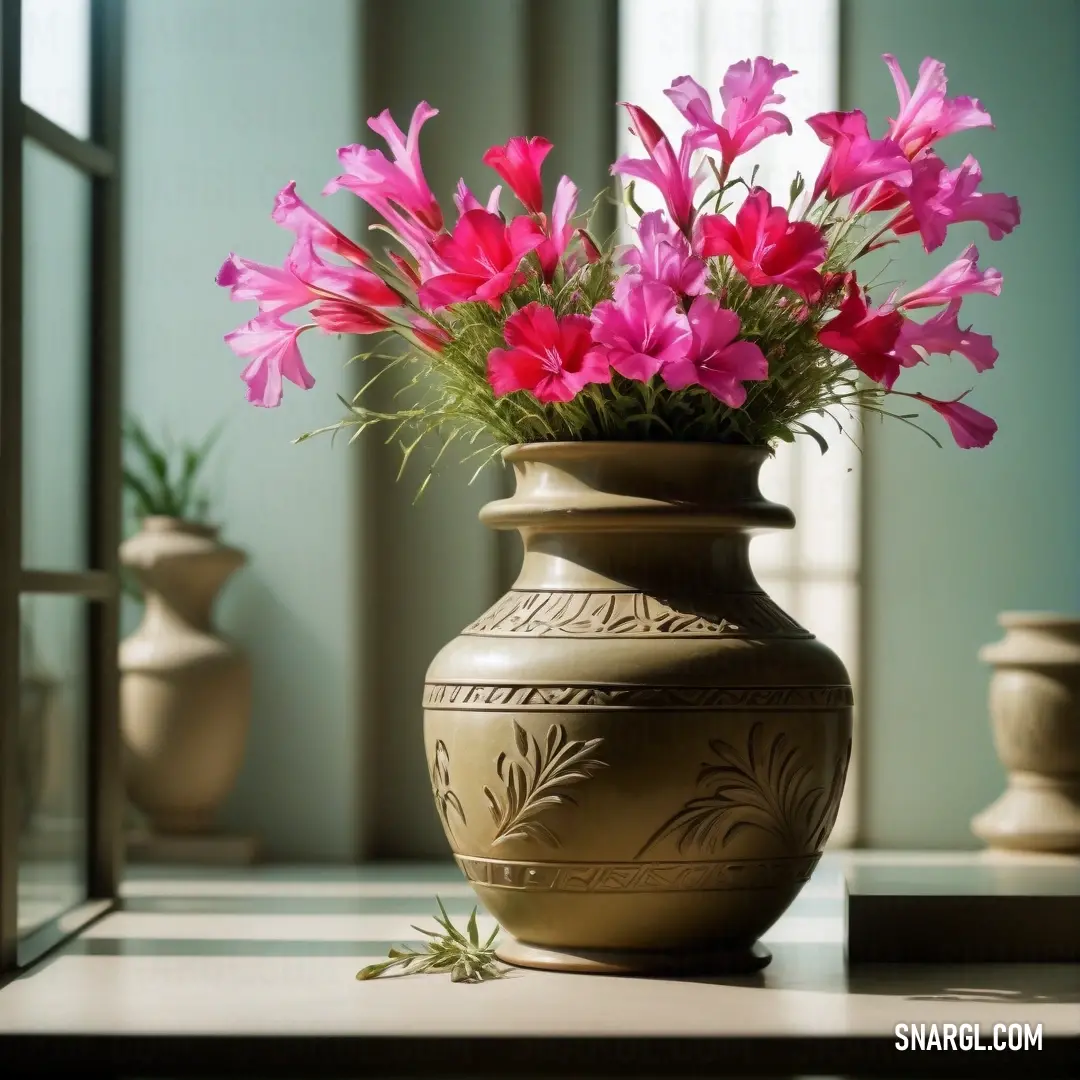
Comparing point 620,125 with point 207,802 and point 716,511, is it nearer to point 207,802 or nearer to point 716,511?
point 207,802

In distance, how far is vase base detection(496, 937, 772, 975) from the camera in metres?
1.15

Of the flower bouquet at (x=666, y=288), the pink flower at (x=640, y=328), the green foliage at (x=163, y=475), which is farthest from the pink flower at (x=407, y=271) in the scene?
the green foliage at (x=163, y=475)

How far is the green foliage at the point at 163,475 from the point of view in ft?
8.70

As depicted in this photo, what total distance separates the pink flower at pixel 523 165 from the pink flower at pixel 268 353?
7.4 inches

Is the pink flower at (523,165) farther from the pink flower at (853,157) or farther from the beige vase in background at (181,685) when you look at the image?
the beige vase in background at (181,685)

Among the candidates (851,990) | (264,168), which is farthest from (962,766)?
(851,990)

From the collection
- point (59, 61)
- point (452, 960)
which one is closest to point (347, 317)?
point (452, 960)

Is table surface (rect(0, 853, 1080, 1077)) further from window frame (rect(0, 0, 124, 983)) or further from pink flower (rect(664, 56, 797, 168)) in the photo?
pink flower (rect(664, 56, 797, 168))

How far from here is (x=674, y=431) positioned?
116 centimetres

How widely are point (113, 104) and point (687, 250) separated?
931 mm

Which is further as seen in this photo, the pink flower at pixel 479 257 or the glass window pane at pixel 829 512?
the glass window pane at pixel 829 512

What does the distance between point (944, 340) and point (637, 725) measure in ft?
1.20

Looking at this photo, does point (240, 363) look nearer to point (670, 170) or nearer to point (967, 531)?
point (967, 531)

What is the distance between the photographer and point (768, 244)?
109cm
